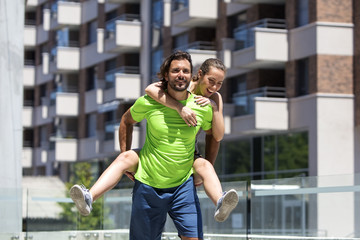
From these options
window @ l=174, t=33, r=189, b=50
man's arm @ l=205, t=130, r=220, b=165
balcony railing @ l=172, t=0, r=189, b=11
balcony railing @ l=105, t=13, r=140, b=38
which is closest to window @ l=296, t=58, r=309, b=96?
balcony railing @ l=172, t=0, r=189, b=11

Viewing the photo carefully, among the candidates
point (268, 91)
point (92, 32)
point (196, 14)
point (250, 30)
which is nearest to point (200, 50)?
point (196, 14)

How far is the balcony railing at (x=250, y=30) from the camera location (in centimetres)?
3452

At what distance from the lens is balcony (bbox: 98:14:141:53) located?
144ft

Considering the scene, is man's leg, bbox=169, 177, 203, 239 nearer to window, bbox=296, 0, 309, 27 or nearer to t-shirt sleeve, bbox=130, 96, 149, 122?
t-shirt sleeve, bbox=130, 96, 149, 122

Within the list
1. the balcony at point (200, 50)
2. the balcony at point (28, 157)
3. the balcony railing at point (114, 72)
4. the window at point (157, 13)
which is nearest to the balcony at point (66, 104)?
the balcony railing at point (114, 72)

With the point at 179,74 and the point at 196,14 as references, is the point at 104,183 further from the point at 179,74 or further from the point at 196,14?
the point at 196,14

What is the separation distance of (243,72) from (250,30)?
1.83 meters

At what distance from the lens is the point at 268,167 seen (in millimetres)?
34844

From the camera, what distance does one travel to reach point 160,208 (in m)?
6.32

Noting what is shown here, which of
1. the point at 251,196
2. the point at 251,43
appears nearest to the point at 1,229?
the point at 251,196

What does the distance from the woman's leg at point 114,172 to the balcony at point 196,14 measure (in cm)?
3175

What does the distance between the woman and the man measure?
0.22 feet

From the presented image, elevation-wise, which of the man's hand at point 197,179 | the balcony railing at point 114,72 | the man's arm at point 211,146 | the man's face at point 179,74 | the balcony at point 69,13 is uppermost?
the balcony at point 69,13

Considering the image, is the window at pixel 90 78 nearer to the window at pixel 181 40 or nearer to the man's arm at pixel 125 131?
the window at pixel 181 40
